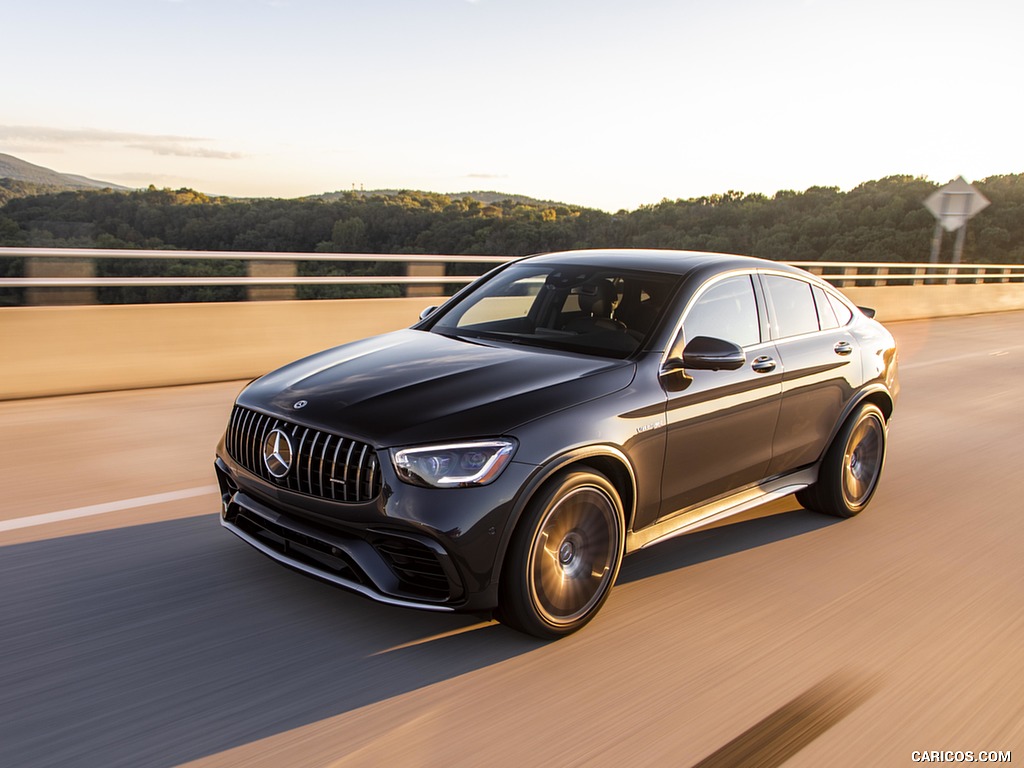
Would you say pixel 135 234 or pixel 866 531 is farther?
pixel 135 234

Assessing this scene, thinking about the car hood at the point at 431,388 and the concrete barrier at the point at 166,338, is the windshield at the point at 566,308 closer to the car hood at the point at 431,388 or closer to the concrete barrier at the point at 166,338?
the car hood at the point at 431,388

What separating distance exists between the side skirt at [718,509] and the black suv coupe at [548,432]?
1cm

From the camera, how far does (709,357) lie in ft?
14.3

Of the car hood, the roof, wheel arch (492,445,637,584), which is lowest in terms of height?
wheel arch (492,445,637,584)

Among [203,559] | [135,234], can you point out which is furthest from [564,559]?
[135,234]

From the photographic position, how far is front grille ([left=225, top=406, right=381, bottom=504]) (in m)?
3.57

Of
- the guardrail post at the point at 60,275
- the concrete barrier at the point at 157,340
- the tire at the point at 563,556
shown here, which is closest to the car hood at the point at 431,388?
the tire at the point at 563,556

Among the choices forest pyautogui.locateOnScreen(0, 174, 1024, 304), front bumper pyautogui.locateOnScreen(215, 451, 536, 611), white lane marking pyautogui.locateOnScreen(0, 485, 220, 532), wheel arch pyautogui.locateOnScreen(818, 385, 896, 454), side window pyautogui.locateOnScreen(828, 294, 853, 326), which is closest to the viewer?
front bumper pyautogui.locateOnScreen(215, 451, 536, 611)

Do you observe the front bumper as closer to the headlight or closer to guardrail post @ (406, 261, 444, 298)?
the headlight

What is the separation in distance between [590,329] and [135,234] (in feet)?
27.2

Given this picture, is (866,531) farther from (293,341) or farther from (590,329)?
(293,341)

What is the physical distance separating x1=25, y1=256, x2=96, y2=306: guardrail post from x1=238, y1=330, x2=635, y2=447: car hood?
4613mm

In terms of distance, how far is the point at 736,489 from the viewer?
4.88 m

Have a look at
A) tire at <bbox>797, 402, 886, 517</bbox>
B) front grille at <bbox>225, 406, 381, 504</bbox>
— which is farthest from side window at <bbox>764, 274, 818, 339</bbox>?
front grille at <bbox>225, 406, 381, 504</bbox>
